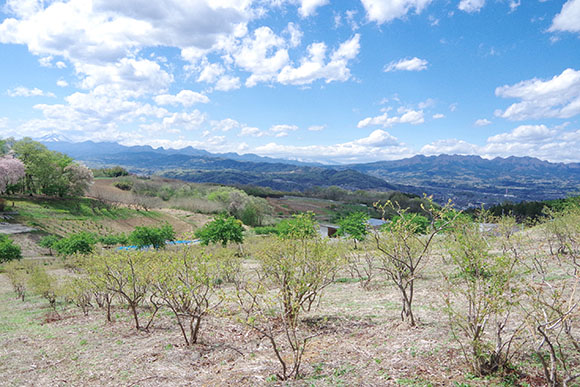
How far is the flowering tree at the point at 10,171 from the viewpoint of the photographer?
60.6m

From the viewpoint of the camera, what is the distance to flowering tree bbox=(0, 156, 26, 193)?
60578 millimetres

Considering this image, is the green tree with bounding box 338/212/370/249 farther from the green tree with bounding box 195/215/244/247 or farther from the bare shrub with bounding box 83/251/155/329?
the bare shrub with bounding box 83/251/155/329

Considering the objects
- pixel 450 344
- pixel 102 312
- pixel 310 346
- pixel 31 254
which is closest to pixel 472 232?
pixel 450 344

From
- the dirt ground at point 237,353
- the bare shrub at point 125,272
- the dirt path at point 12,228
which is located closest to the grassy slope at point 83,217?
the dirt path at point 12,228

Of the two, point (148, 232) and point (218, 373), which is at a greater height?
point (218, 373)

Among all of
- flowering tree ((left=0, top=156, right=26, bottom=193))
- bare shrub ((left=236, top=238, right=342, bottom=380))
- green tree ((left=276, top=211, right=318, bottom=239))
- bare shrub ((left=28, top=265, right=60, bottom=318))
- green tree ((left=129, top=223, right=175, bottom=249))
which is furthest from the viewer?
flowering tree ((left=0, top=156, right=26, bottom=193))

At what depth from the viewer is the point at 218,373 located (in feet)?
30.5

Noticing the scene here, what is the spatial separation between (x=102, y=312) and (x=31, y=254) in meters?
43.9

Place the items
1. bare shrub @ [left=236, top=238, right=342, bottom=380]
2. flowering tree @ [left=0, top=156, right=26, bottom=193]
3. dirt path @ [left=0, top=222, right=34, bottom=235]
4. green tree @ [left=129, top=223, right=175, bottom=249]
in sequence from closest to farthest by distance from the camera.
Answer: bare shrub @ [left=236, top=238, right=342, bottom=380] → green tree @ [left=129, top=223, right=175, bottom=249] → dirt path @ [left=0, top=222, right=34, bottom=235] → flowering tree @ [left=0, top=156, right=26, bottom=193]

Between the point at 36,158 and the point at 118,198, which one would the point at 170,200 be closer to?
the point at 118,198

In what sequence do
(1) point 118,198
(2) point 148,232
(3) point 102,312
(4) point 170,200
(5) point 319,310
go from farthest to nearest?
(4) point 170,200 < (1) point 118,198 < (2) point 148,232 < (3) point 102,312 < (5) point 319,310

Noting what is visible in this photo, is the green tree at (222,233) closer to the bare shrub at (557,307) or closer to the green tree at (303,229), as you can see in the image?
the green tree at (303,229)

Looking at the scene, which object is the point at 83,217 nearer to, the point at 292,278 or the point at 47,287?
the point at 47,287

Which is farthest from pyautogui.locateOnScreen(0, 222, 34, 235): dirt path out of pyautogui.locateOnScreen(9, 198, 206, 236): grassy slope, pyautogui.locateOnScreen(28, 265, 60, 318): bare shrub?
pyautogui.locateOnScreen(28, 265, 60, 318): bare shrub
